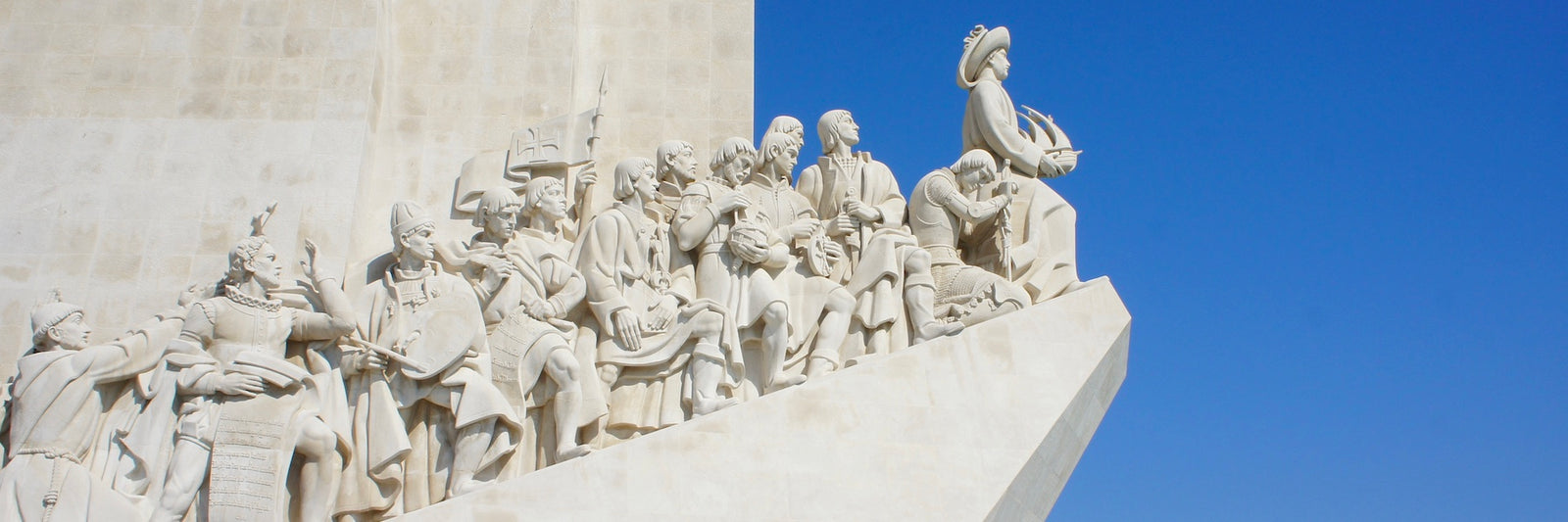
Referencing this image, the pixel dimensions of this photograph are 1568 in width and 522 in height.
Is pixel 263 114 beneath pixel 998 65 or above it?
beneath

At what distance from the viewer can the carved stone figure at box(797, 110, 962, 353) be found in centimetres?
963

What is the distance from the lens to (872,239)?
9.94 metres

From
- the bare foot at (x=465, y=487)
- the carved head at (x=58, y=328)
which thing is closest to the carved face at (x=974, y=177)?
the bare foot at (x=465, y=487)

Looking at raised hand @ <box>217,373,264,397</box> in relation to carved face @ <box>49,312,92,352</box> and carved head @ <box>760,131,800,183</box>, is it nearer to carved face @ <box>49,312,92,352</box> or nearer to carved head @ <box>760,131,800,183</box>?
carved face @ <box>49,312,92,352</box>

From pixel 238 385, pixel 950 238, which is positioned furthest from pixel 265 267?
pixel 950 238

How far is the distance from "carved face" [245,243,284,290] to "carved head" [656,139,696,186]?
7.81 feet

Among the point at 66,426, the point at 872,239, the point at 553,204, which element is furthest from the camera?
the point at 872,239

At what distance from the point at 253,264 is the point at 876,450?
3551mm

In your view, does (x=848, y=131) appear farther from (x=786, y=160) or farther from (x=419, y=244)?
(x=419, y=244)

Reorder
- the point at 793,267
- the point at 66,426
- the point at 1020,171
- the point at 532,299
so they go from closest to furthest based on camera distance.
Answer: the point at 66,426 < the point at 532,299 < the point at 793,267 < the point at 1020,171

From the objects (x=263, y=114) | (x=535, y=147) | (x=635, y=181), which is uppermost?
(x=535, y=147)

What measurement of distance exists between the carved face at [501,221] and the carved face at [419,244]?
406 millimetres

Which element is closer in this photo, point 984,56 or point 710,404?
point 710,404

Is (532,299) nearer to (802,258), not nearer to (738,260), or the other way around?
(738,260)
